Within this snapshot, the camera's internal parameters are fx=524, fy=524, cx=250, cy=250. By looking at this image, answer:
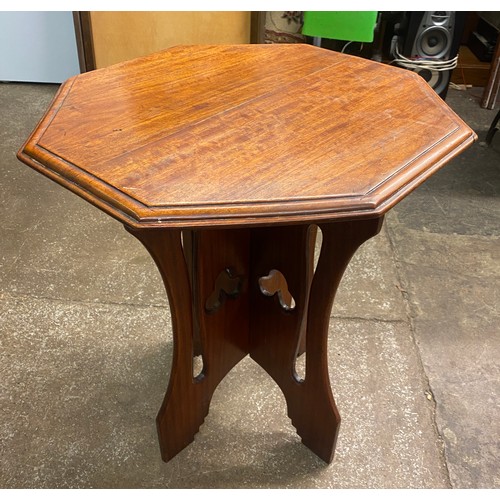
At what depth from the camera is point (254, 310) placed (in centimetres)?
125

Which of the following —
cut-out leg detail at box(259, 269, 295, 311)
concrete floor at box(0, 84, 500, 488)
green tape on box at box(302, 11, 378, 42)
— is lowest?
concrete floor at box(0, 84, 500, 488)

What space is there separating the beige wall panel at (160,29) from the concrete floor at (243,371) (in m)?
1.28

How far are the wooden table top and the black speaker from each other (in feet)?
6.21

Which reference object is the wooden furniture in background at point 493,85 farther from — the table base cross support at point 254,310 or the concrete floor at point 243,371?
the table base cross support at point 254,310

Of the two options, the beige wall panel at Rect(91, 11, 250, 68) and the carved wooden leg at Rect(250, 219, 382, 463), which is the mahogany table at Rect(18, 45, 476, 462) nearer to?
the carved wooden leg at Rect(250, 219, 382, 463)

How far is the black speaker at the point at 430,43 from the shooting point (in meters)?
2.87

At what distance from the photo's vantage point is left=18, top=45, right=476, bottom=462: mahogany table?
788mm

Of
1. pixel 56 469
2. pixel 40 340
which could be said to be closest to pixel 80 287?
pixel 40 340

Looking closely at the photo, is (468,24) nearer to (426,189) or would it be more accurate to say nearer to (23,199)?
(426,189)

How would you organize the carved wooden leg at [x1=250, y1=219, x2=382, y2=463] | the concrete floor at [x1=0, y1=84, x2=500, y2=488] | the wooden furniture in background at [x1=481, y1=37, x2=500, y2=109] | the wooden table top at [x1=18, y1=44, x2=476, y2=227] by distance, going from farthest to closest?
the wooden furniture in background at [x1=481, y1=37, x2=500, y2=109]
the concrete floor at [x1=0, y1=84, x2=500, y2=488]
the carved wooden leg at [x1=250, y1=219, x2=382, y2=463]
the wooden table top at [x1=18, y1=44, x2=476, y2=227]

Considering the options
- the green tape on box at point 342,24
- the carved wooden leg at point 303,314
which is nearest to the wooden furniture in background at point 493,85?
the green tape on box at point 342,24

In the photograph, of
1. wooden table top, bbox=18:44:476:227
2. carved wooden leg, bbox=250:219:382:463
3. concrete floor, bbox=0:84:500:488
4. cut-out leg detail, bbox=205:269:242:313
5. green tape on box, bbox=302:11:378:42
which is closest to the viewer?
wooden table top, bbox=18:44:476:227

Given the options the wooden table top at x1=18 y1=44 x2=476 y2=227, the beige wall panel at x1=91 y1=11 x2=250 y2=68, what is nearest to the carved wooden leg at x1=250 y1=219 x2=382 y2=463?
the wooden table top at x1=18 y1=44 x2=476 y2=227

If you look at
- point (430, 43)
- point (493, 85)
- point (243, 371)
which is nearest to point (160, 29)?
point (430, 43)
